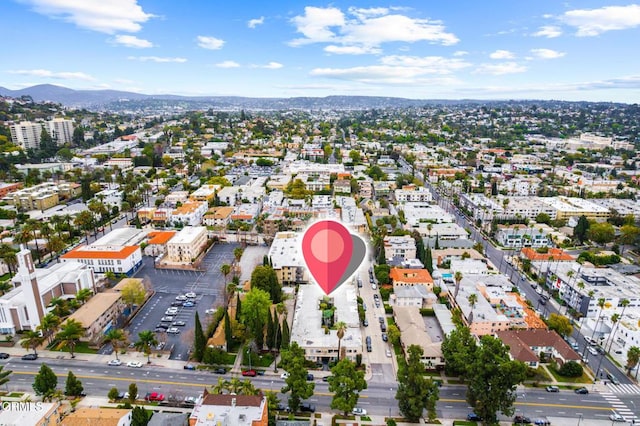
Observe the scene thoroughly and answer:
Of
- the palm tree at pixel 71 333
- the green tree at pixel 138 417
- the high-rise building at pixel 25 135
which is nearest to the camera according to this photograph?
the green tree at pixel 138 417

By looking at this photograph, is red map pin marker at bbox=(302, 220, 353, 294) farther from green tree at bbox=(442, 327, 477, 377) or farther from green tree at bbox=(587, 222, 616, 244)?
green tree at bbox=(587, 222, 616, 244)

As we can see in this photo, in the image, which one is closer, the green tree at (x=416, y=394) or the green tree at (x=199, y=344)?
the green tree at (x=416, y=394)

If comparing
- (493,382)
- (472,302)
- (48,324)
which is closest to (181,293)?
(48,324)

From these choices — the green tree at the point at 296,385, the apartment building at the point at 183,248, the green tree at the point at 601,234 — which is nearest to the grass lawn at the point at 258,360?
the green tree at the point at 296,385

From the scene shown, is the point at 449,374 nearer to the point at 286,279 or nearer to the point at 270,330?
the point at 270,330

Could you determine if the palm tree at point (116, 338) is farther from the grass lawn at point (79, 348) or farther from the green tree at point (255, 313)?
the green tree at point (255, 313)

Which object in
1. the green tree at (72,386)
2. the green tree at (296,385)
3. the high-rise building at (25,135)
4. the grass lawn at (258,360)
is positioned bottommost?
the grass lawn at (258,360)

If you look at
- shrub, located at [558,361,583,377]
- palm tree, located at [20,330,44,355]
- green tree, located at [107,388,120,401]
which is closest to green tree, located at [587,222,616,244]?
shrub, located at [558,361,583,377]
